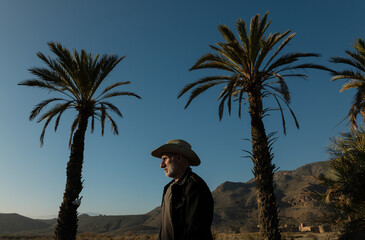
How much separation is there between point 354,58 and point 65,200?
1779 centimetres

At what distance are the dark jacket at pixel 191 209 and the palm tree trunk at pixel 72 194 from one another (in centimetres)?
1022

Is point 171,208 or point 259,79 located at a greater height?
point 259,79

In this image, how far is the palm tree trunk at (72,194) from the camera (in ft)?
36.9

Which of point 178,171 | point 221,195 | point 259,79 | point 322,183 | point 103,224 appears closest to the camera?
point 178,171

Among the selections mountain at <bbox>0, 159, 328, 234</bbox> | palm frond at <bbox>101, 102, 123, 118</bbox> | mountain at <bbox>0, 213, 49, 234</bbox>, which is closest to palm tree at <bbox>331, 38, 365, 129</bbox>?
palm frond at <bbox>101, 102, 123, 118</bbox>

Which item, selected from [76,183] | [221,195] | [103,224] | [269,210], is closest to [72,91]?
[76,183]

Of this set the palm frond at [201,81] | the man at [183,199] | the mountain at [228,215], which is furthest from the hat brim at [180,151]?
the mountain at [228,215]

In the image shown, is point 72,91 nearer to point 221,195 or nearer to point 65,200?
point 65,200

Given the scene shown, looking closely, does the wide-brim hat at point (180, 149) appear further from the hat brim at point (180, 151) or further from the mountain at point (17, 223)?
the mountain at point (17, 223)

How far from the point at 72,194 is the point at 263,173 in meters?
8.33

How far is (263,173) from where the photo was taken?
9961mm

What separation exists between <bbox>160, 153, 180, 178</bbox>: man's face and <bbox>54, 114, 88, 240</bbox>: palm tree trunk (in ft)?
32.3

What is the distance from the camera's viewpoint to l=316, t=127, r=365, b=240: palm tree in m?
8.20

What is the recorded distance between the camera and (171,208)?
284 centimetres
